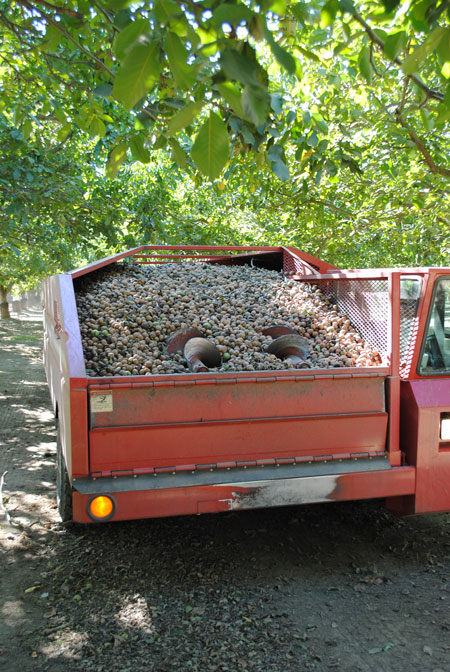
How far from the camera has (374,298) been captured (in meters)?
3.74

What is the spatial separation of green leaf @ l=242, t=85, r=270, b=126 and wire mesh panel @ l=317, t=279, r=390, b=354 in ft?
6.97

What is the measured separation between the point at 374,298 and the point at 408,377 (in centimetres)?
59

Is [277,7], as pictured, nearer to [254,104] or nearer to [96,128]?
[254,104]

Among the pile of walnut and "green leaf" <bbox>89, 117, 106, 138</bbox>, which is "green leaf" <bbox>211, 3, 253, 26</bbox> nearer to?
the pile of walnut

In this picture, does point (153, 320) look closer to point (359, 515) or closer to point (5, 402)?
point (359, 515)

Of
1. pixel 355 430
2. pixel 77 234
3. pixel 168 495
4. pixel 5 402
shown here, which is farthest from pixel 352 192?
pixel 168 495

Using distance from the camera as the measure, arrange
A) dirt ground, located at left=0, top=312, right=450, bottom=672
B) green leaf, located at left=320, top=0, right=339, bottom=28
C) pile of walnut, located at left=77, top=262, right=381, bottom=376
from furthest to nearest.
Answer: pile of walnut, located at left=77, top=262, right=381, bottom=376
dirt ground, located at left=0, top=312, right=450, bottom=672
green leaf, located at left=320, top=0, right=339, bottom=28

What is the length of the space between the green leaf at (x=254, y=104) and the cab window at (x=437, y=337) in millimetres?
2326

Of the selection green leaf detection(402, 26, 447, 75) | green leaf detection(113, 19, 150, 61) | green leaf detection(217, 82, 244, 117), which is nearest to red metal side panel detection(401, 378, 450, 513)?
green leaf detection(402, 26, 447, 75)

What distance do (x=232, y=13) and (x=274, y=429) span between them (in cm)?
227

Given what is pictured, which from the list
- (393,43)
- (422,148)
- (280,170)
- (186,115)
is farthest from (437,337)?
(422,148)

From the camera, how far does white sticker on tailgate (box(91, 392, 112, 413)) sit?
2.97 metres

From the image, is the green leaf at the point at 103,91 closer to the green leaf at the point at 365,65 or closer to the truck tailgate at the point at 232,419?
the green leaf at the point at 365,65

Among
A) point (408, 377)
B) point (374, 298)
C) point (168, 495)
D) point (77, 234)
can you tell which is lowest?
point (168, 495)
